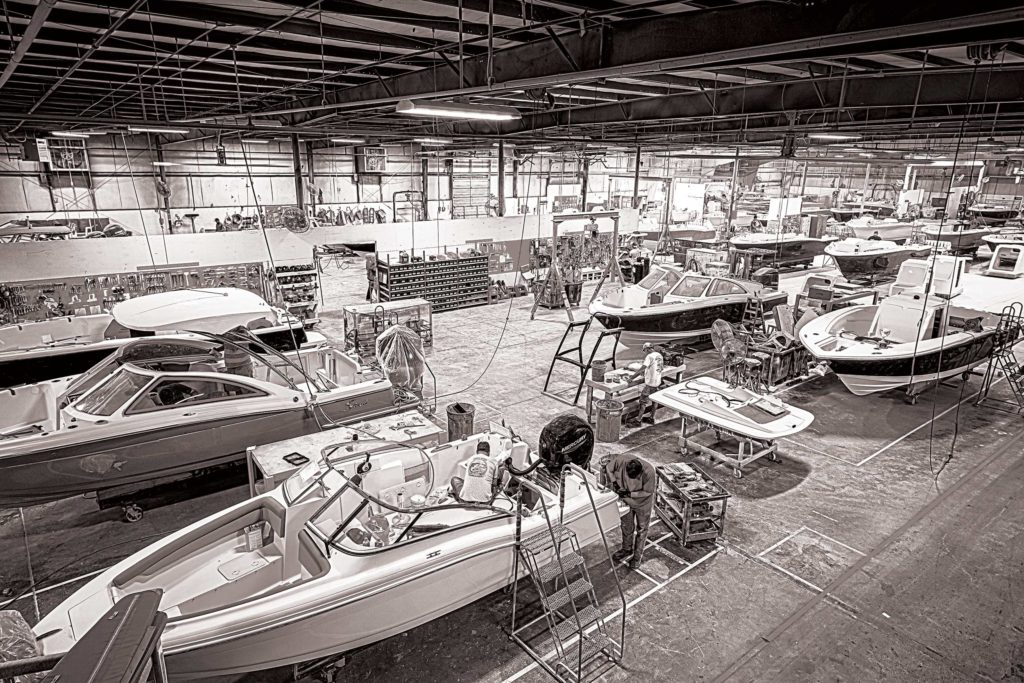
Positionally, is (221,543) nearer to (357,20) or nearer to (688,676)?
(688,676)

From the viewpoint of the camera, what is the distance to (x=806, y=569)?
17.3ft

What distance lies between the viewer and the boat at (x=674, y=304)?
10711 mm

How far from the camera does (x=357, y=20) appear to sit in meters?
5.77

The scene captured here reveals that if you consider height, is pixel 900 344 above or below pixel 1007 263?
below

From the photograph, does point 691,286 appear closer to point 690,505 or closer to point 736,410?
point 736,410

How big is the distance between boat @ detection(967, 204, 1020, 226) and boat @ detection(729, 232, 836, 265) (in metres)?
11.3

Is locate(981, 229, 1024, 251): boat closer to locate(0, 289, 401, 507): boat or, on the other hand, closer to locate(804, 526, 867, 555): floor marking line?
locate(804, 526, 867, 555): floor marking line

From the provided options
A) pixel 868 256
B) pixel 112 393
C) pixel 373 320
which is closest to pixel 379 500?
pixel 112 393

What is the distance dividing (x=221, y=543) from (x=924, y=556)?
6254 mm

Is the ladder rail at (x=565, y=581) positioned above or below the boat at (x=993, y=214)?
below

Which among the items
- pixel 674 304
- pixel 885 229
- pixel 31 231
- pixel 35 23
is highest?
pixel 35 23

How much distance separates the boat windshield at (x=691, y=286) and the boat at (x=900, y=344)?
7.13 feet

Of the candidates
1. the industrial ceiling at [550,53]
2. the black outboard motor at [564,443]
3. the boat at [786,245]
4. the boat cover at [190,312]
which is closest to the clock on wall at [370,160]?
the industrial ceiling at [550,53]

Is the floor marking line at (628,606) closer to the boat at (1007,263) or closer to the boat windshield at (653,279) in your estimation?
the boat windshield at (653,279)
